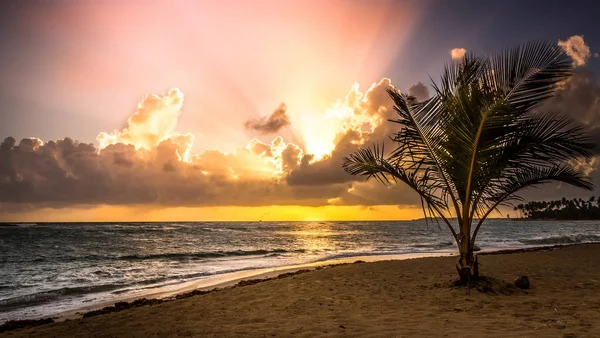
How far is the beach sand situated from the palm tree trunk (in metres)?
0.27

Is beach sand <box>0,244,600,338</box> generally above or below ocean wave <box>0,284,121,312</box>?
above

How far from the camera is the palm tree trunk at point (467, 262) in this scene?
8.27 metres

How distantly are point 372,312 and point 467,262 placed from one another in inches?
110

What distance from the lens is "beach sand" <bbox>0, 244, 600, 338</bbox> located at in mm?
5613

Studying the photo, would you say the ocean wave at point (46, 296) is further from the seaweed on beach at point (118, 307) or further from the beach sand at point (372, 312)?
the beach sand at point (372, 312)

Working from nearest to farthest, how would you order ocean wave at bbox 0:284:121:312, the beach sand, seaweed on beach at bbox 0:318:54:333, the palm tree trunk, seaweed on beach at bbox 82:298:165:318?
the beach sand < seaweed on beach at bbox 0:318:54:333 < the palm tree trunk < seaweed on beach at bbox 82:298:165:318 < ocean wave at bbox 0:284:121:312

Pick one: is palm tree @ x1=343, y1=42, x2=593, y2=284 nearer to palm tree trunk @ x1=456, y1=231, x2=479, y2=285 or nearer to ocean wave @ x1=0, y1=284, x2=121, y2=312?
palm tree trunk @ x1=456, y1=231, x2=479, y2=285

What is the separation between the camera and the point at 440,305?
7.20 meters

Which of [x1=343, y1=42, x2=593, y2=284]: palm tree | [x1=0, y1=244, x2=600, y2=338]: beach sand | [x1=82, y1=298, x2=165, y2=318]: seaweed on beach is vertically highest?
[x1=343, y1=42, x2=593, y2=284]: palm tree

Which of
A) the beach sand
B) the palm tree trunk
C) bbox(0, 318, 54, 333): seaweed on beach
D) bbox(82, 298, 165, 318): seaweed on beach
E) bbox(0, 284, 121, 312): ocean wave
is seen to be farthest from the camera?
bbox(0, 284, 121, 312): ocean wave

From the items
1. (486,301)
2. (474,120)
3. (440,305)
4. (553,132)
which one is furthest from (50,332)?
(553,132)

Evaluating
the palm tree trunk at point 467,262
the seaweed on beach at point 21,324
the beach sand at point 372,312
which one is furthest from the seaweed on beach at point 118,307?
the palm tree trunk at point 467,262

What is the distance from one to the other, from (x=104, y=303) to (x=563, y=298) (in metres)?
11.6

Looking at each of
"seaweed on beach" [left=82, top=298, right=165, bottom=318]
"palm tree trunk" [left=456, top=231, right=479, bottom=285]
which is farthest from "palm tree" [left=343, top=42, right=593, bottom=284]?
"seaweed on beach" [left=82, top=298, right=165, bottom=318]
